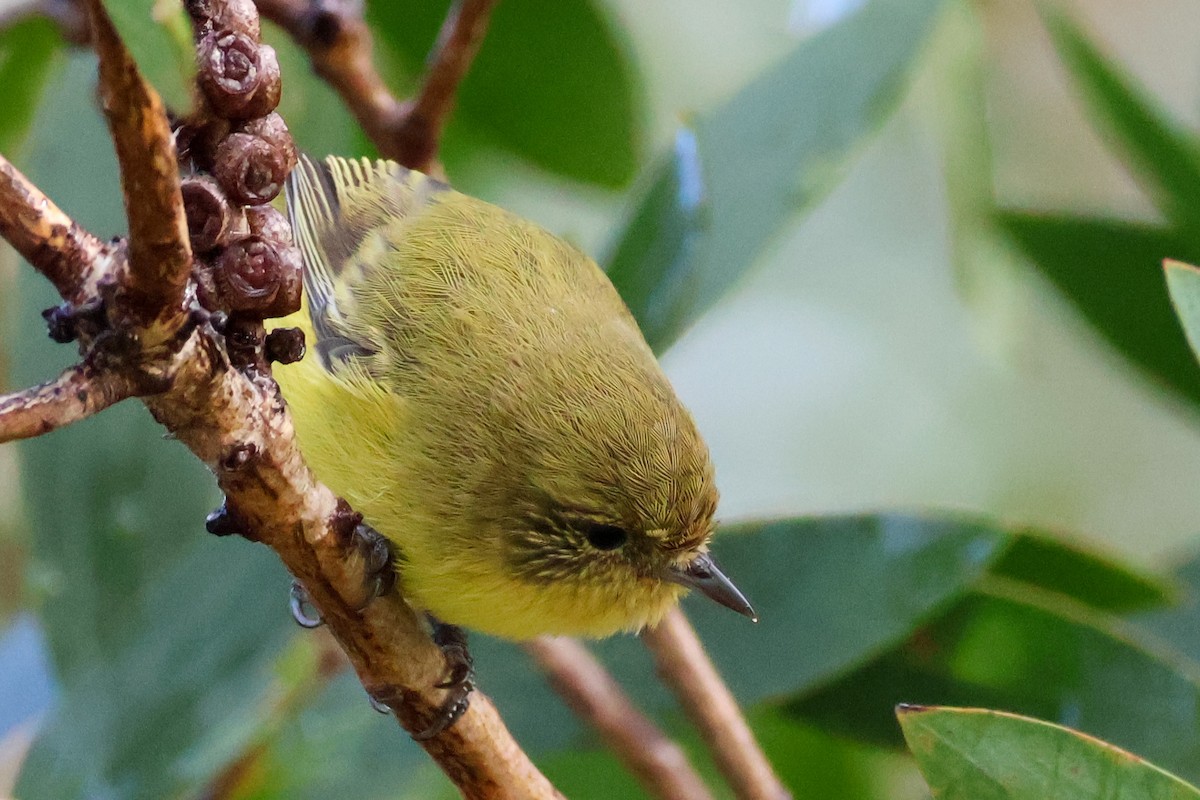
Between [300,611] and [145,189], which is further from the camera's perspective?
[300,611]

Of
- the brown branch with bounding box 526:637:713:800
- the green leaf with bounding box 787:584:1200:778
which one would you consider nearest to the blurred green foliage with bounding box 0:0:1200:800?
the green leaf with bounding box 787:584:1200:778

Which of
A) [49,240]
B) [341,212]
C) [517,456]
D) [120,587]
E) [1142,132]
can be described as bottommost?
[120,587]

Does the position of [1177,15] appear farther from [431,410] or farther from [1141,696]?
[431,410]

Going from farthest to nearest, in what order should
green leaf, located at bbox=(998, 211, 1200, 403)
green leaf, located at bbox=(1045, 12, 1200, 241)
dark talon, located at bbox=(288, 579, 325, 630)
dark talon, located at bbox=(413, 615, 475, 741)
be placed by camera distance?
green leaf, located at bbox=(998, 211, 1200, 403), green leaf, located at bbox=(1045, 12, 1200, 241), dark talon, located at bbox=(288, 579, 325, 630), dark talon, located at bbox=(413, 615, 475, 741)

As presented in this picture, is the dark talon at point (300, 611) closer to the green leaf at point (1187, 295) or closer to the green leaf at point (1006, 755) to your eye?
the green leaf at point (1006, 755)

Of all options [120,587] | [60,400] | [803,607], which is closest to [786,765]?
[803,607]

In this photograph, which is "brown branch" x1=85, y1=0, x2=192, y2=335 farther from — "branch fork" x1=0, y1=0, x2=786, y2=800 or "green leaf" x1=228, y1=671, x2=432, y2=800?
"green leaf" x1=228, y1=671, x2=432, y2=800

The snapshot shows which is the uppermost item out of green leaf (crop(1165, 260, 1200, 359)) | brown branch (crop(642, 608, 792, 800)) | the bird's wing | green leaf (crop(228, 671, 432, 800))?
green leaf (crop(1165, 260, 1200, 359))

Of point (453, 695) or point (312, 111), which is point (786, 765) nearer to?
point (453, 695)
